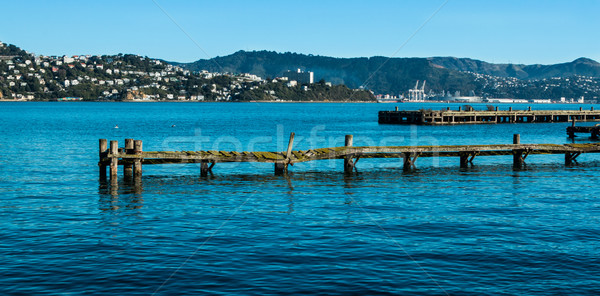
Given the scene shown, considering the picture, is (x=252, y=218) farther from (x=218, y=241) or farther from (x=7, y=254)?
(x=7, y=254)

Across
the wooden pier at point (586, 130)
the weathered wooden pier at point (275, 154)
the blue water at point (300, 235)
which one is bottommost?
the blue water at point (300, 235)

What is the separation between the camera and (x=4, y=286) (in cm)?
1402

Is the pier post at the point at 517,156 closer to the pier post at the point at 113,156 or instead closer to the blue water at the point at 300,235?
the blue water at the point at 300,235

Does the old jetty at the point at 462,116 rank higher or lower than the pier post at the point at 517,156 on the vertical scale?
higher

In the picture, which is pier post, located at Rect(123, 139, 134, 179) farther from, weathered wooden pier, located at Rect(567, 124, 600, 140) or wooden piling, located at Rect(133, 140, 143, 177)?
A: weathered wooden pier, located at Rect(567, 124, 600, 140)

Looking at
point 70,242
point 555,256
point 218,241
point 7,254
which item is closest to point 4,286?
point 7,254

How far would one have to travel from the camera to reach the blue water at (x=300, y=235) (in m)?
14.5

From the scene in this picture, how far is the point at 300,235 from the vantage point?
19.2 meters

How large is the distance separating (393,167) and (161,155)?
1600 centimetres

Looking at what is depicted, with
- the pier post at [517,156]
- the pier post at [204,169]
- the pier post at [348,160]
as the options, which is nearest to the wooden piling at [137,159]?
the pier post at [204,169]

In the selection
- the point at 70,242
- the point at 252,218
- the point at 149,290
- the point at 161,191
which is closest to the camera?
the point at 149,290

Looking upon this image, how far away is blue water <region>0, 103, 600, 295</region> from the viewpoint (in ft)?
47.7

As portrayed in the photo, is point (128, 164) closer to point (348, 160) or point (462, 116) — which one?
point (348, 160)

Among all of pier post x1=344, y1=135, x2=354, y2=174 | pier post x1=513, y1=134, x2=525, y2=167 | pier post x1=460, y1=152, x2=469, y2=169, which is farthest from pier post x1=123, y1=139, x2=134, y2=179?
pier post x1=513, y1=134, x2=525, y2=167
